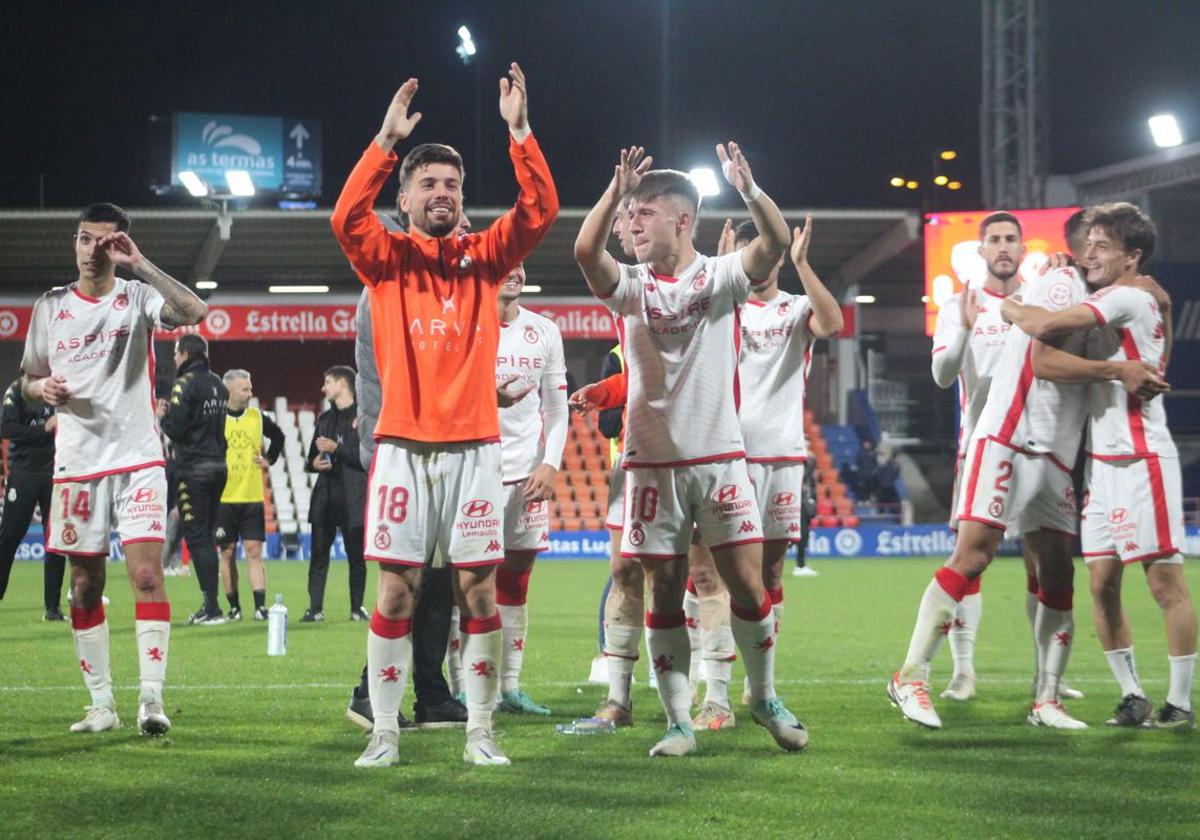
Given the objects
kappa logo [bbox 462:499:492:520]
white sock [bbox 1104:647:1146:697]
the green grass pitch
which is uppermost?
kappa logo [bbox 462:499:492:520]

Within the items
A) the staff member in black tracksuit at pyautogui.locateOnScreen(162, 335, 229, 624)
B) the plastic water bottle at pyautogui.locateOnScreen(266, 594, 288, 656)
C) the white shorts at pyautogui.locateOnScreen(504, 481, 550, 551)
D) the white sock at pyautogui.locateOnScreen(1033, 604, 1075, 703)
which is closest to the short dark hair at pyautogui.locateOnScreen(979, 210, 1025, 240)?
the white sock at pyautogui.locateOnScreen(1033, 604, 1075, 703)

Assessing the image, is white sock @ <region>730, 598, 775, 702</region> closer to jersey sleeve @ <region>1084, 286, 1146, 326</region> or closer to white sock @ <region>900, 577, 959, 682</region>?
white sock @ <region>900, 577, 959, 682</region>

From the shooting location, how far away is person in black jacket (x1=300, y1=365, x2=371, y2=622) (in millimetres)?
12406

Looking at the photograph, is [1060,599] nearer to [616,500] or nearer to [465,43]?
[616,500]

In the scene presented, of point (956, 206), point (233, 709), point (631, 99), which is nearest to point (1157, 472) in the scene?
point (233, 709)

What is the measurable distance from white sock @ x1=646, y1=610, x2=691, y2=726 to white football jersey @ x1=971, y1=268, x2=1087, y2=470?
182cm

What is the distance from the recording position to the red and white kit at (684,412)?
18.8ft

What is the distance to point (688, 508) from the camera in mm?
5816

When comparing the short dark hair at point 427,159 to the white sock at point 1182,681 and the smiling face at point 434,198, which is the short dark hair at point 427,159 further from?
the white sock at point 1182,681

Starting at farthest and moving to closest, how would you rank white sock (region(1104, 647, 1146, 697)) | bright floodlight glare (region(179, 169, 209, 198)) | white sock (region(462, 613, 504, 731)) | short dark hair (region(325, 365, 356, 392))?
bright floodlight glare (region(179, 169, 209, 198))
short dark hair (region(325, 365, 356, 392))
white sock (region(1104, 647, 1146, 697))
white sock (region(462, 613, 504, 731))

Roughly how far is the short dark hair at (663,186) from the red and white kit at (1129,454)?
6.50 ft

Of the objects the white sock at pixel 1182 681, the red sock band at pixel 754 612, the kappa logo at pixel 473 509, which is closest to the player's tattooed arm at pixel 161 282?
the kappa logo at pixel 473 509

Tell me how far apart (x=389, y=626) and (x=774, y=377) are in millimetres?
2768

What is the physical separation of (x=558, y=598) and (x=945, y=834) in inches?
505
